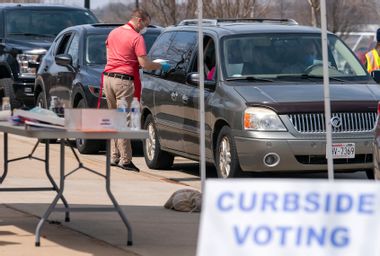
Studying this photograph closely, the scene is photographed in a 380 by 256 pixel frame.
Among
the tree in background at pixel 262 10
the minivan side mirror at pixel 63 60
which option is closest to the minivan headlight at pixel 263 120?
the minivan side mirror at pixel 63 60

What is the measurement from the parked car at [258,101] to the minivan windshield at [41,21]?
6.13 metres

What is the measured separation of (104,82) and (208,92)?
1.49 meters

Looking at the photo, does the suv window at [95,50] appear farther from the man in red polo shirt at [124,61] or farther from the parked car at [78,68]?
the man in red polo shirt at [124,61]

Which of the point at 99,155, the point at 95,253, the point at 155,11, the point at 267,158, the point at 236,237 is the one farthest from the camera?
the point at 155,11

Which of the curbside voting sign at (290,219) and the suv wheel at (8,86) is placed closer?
the curbside voting sign at (290,219)

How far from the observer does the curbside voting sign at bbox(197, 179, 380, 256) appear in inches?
185

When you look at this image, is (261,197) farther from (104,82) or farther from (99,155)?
(99,155)

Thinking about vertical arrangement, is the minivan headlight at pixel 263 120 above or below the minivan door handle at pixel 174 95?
above

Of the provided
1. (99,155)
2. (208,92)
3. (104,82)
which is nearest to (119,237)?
(208,92)

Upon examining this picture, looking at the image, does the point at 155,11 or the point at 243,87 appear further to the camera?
the point at 155,11

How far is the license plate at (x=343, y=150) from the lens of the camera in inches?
475

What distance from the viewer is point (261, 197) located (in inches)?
187

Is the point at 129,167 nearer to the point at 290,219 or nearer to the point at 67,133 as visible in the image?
the point at 67,133

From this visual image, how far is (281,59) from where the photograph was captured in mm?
13172
